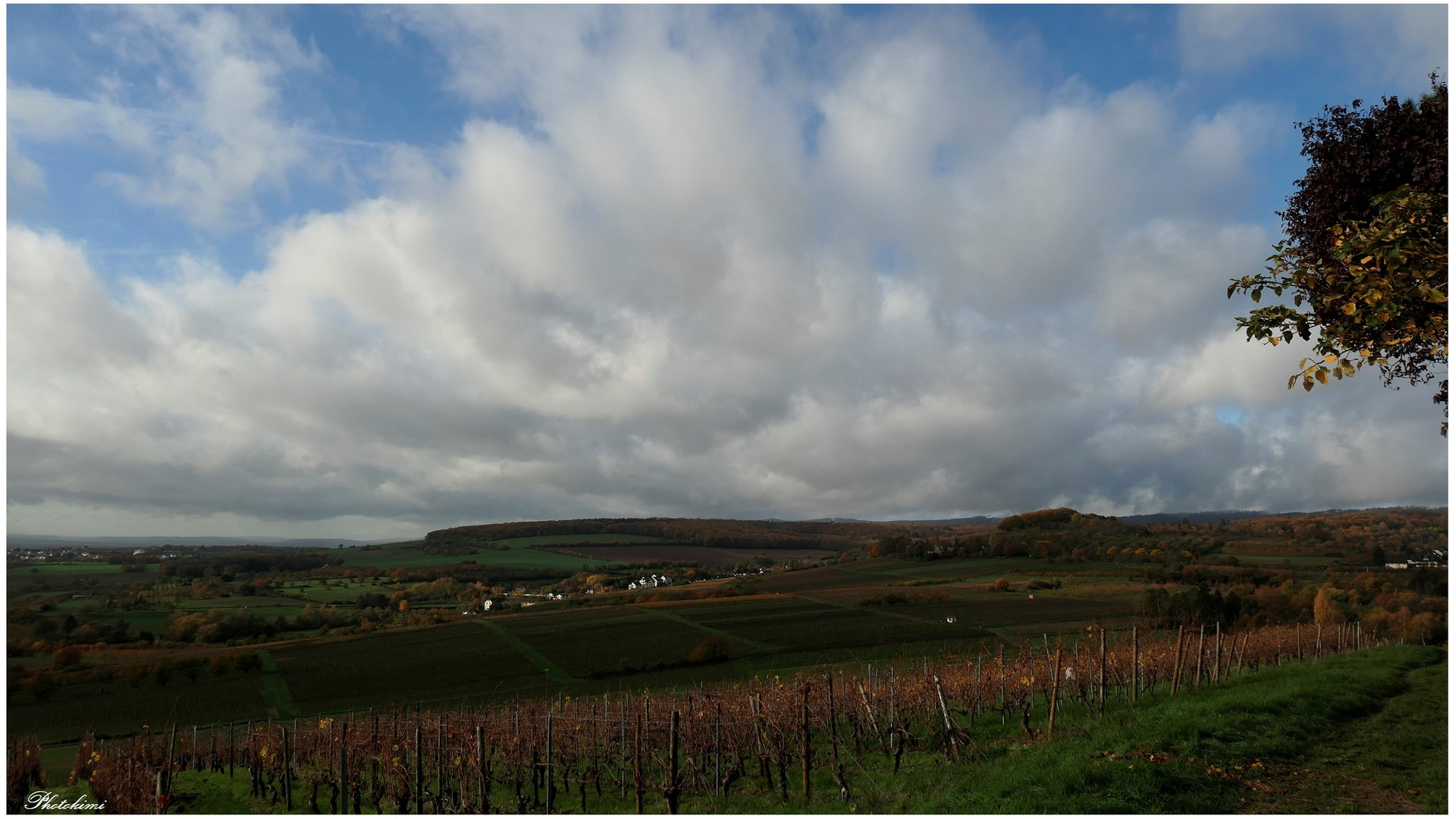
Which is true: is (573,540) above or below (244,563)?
above

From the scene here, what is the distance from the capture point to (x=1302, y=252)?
9.91 metres

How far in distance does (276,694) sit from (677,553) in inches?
3443

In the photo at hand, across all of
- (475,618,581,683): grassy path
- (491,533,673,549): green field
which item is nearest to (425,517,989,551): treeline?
(491,533,673,549): green field

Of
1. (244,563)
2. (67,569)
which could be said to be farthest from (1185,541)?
(67,569)

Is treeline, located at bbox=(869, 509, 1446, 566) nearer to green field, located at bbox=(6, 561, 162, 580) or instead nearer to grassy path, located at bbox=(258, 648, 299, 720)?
grassy path, located at bbox=(258, 648, 299, 720)

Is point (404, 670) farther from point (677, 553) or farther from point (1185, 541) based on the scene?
point (1185, 541)

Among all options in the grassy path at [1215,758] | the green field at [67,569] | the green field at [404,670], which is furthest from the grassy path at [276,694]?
the green field at [67,569]

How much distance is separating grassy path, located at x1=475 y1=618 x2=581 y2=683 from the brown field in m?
55.5

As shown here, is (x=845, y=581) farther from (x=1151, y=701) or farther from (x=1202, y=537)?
(x=1151, y=701)

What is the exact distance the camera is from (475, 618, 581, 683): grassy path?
171ft

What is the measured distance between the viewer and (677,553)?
136 metres

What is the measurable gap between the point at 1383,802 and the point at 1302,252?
23.8 ft

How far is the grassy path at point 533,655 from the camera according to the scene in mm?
52062

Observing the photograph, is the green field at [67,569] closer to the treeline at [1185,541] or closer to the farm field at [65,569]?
the farm field at [65,569]
